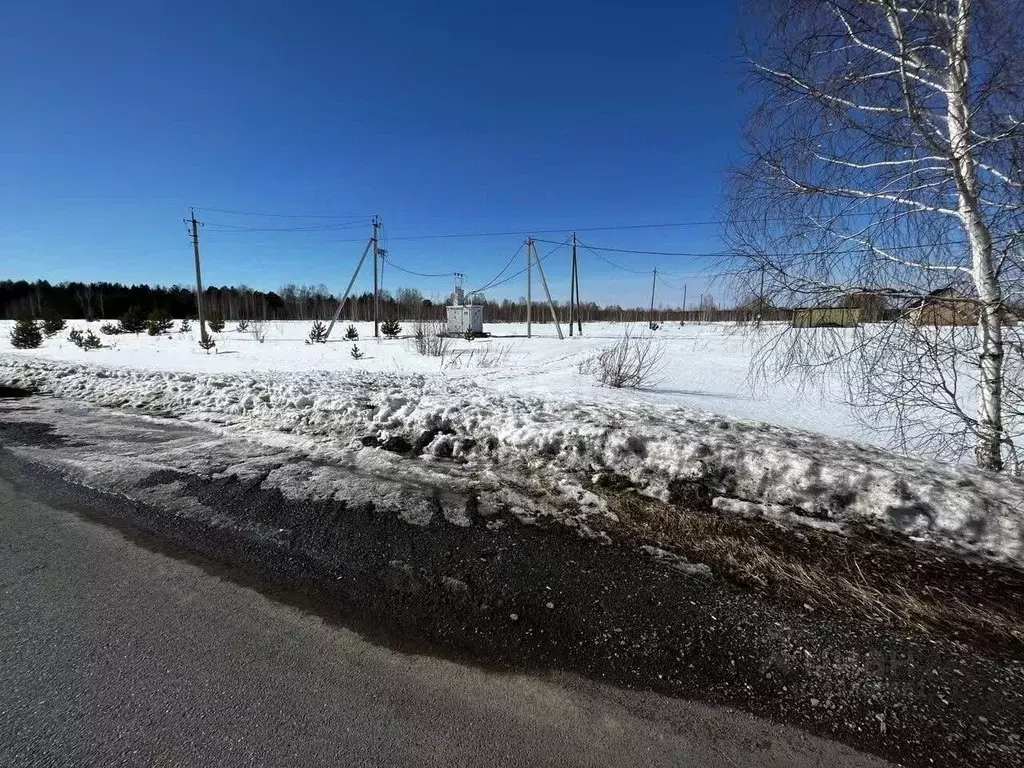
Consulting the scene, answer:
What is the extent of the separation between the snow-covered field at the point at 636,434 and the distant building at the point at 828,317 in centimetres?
75

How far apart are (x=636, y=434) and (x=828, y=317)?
6.90ft

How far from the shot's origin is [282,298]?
86.2 meters

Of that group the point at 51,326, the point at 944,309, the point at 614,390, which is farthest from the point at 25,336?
the point at 944,309

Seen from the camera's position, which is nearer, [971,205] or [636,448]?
[971,205]

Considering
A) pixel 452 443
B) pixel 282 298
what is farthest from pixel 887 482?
pixel 282 298

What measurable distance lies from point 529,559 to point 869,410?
18.0 ft

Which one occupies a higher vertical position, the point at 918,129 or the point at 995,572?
the point at 918,129

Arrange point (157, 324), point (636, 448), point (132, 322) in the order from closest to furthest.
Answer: point (636, 448) → point (157, 324) → point (132, 322)

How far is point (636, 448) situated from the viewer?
4445 mm

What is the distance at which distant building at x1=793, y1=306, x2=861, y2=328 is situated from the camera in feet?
13.4

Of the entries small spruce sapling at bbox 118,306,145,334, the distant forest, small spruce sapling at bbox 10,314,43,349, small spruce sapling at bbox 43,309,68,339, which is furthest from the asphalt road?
the distant forest

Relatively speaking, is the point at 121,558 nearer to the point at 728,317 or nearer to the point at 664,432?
the point at 664,432

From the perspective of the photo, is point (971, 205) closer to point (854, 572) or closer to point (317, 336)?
point (854, 572)

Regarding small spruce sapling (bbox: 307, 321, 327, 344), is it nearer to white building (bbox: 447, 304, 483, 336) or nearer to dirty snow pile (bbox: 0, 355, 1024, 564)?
white building (bbox: 447, 304, 483, 336)
